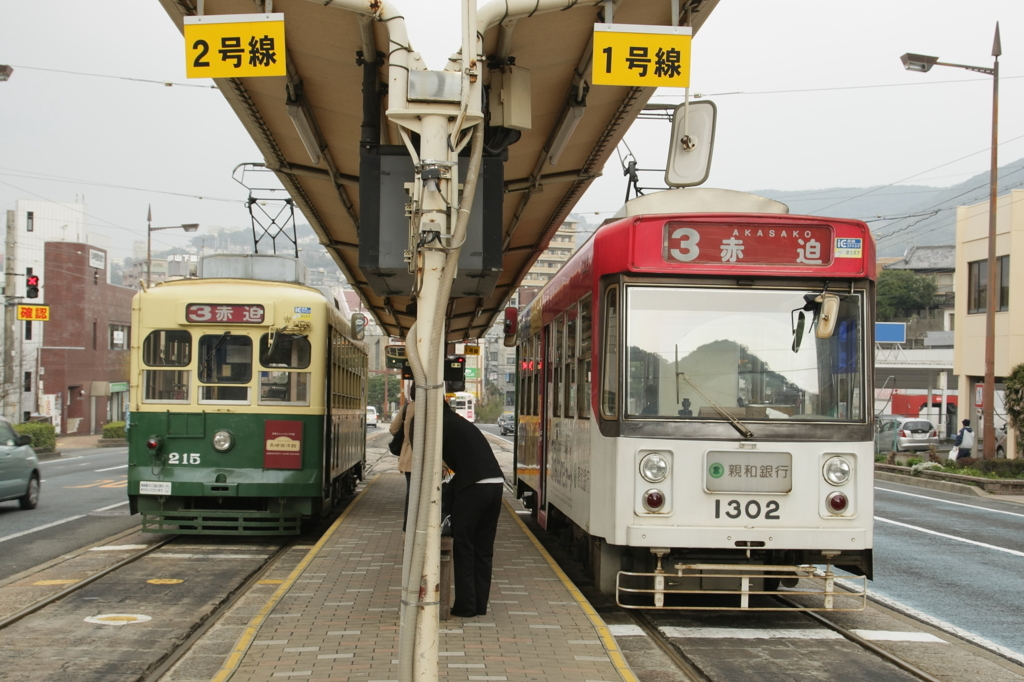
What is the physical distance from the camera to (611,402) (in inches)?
316

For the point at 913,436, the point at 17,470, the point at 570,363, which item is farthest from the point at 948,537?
the point at 913,436

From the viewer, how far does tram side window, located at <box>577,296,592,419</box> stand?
877cm

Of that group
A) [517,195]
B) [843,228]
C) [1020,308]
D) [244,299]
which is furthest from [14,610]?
[1020,308]

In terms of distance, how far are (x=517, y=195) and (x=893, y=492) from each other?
56.1 ft

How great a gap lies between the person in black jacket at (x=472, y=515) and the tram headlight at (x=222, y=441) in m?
5.62

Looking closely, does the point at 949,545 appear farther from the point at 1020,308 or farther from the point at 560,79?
the point at 1020,308

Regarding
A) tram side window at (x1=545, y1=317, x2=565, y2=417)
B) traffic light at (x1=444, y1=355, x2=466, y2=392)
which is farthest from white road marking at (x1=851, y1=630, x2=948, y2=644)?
traffic light at (x1=444, y1=355, x2=466, y2=392)

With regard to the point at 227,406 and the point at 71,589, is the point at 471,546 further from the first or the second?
the point at 227,406

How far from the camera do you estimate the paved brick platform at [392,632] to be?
6.09 meters

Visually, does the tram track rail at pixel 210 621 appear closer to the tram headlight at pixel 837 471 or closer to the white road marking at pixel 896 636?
the tram headlight at pixel 837 471

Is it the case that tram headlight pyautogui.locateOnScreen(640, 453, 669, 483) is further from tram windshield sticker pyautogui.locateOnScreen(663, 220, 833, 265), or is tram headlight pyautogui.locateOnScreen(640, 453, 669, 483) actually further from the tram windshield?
tram windshield sticker pyautogui.locateOnScreen(663, 220, 833, 265)

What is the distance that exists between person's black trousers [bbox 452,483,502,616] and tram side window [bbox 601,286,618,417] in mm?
1101

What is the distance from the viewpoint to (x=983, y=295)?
33656 millimetres

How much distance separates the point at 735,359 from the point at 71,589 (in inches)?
251
